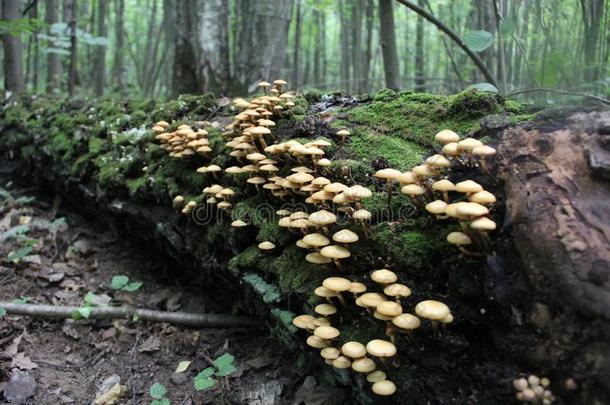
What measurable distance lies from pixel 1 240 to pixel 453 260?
224 inches

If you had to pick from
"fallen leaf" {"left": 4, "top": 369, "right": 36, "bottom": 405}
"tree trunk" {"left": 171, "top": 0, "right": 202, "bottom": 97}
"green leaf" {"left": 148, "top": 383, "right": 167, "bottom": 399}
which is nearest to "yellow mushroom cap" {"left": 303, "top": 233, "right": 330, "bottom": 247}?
"green leaf" {"left": 148, "top": 383, "right": 167, "bottom": 399}

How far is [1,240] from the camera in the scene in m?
5.80

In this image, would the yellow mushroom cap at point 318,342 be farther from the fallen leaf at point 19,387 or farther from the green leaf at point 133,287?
the green leaf at point 133,287

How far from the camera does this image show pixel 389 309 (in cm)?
235

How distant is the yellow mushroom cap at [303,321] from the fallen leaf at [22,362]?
8.75 feet

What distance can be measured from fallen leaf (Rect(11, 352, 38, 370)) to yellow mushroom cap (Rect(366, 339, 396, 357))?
3.22m

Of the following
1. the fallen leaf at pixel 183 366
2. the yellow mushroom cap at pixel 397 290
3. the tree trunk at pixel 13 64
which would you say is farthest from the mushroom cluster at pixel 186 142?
the tree trunk at pixel 13 64

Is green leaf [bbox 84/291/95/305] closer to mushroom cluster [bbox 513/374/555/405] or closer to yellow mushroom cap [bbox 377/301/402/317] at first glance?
yellow mushroom cap [bbox 377/301/402/317]

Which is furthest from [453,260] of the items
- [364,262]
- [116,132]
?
[116,132]

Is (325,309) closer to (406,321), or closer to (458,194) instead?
(406,321)

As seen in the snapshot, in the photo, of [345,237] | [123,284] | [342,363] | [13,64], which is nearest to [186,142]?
[123,284]

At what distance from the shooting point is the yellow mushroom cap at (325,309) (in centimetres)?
270

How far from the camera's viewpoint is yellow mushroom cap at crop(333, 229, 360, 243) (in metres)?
2.73

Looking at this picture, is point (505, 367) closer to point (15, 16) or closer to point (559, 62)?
point (559, 62)
